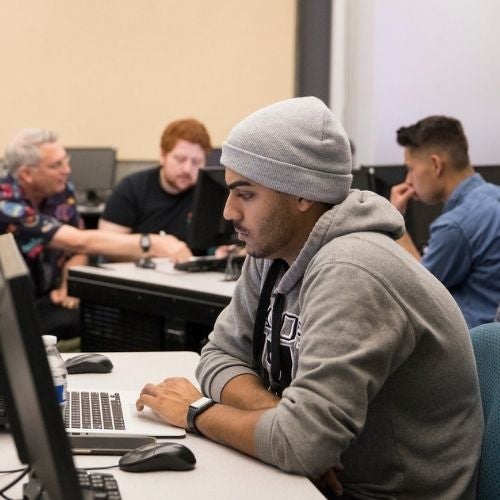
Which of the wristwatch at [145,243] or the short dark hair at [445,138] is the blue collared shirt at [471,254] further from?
the wristwatch at [145,243]

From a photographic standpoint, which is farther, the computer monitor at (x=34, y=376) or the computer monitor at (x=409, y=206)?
the computer monitor at (x=409, y=206)

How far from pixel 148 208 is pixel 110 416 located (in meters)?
2.93

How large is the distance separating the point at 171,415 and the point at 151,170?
3.10 metres

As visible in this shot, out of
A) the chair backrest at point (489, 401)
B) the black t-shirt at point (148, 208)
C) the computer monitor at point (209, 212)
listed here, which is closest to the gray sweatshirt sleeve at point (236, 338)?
the chair backrest at point (489, 401)

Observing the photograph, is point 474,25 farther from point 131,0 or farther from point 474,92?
point 131,0

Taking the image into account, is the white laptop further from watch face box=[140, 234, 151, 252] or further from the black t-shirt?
the black t-shirt

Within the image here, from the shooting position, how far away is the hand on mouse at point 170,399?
1840 millimetres

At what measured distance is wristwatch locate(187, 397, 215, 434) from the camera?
1792 mm

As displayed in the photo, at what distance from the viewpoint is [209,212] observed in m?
3.94

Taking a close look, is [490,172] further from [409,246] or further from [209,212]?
[209,212]

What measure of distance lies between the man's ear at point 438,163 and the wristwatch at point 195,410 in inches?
89.0

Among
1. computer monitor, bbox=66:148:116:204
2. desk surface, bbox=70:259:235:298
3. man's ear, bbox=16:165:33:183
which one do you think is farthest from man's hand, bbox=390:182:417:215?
computer monitor, bbox=66:148:116:204

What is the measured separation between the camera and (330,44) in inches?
272

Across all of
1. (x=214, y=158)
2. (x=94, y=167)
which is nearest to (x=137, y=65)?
(x=94, y=167)
